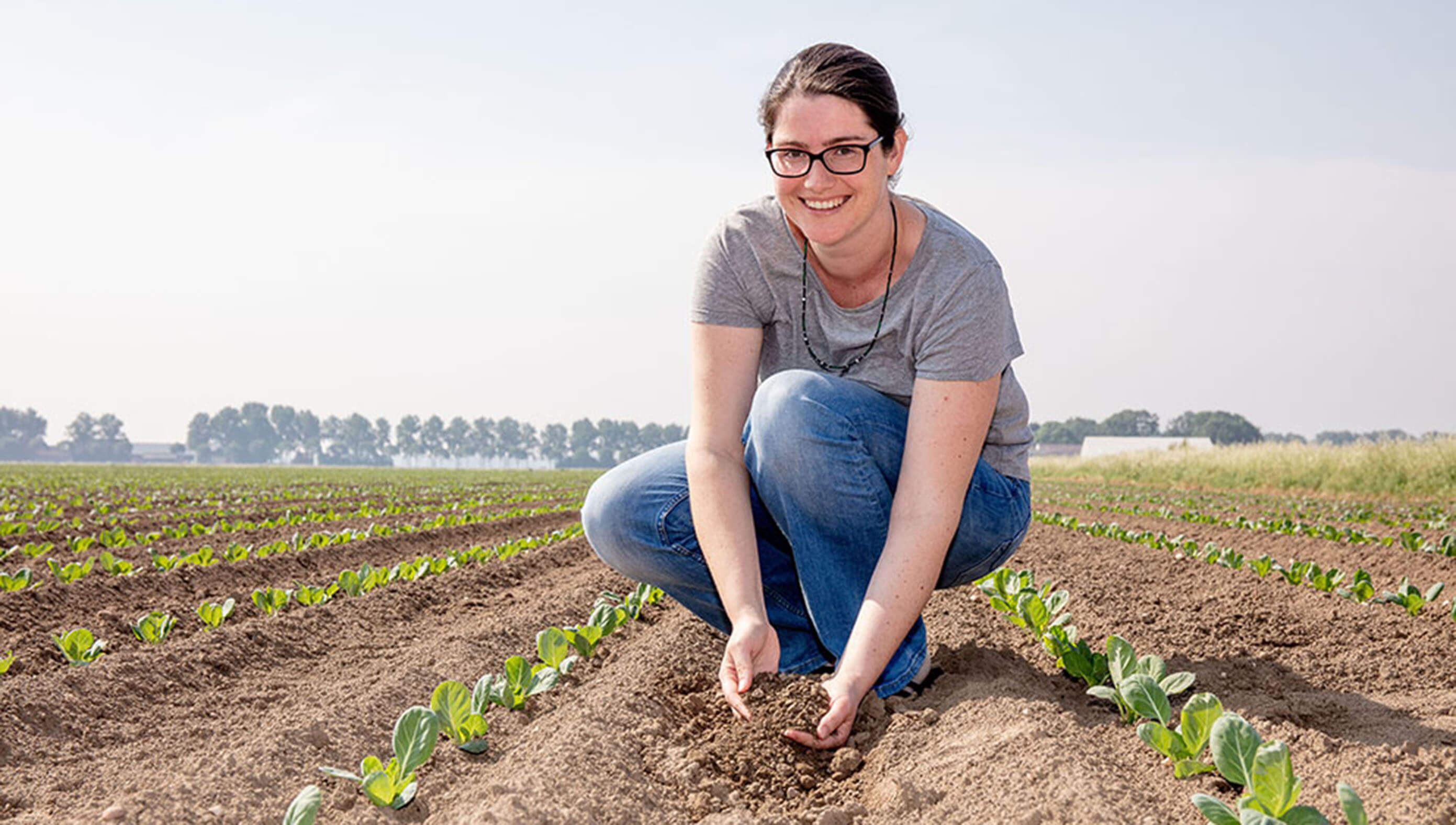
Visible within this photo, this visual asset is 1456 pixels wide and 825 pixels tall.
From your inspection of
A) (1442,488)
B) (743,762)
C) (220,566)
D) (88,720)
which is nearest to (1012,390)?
(743,762)

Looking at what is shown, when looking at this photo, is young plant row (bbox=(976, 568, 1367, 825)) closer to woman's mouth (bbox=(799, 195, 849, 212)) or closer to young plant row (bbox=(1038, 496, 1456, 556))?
woman's mouth (bbox=(799, 195, 849, 212))

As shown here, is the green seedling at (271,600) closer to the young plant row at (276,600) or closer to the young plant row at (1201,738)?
the young plant row at (276,600)

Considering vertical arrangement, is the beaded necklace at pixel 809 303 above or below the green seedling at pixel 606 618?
above

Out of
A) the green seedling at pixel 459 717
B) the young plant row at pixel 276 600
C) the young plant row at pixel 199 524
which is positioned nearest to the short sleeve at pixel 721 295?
the green seedling at pixel 459 717

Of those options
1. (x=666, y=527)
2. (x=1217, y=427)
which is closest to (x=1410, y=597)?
(x=666, y=527)

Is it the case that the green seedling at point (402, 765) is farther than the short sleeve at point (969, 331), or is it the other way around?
the short sleeve at point (969, 331)

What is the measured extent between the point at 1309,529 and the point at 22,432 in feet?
487

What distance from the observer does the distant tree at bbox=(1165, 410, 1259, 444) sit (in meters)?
108

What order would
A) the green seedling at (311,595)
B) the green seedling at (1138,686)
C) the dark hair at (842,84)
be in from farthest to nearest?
1. the green seedling at (311,595)
2. the dark hair at (842,84)
3. the green seedling at (1138,686)

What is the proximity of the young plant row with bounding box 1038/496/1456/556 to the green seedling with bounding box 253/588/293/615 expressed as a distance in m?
6.97

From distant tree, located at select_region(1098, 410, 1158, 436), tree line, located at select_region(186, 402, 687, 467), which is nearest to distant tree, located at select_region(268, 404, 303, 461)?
tree line, located at select_region(186, 402, 687, 467)

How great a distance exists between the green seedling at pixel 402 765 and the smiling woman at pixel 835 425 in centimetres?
70

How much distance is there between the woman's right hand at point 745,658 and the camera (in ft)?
8.02

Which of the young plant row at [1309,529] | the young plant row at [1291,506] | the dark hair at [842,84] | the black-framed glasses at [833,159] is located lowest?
Answer: the young plant row at [1291,506]
